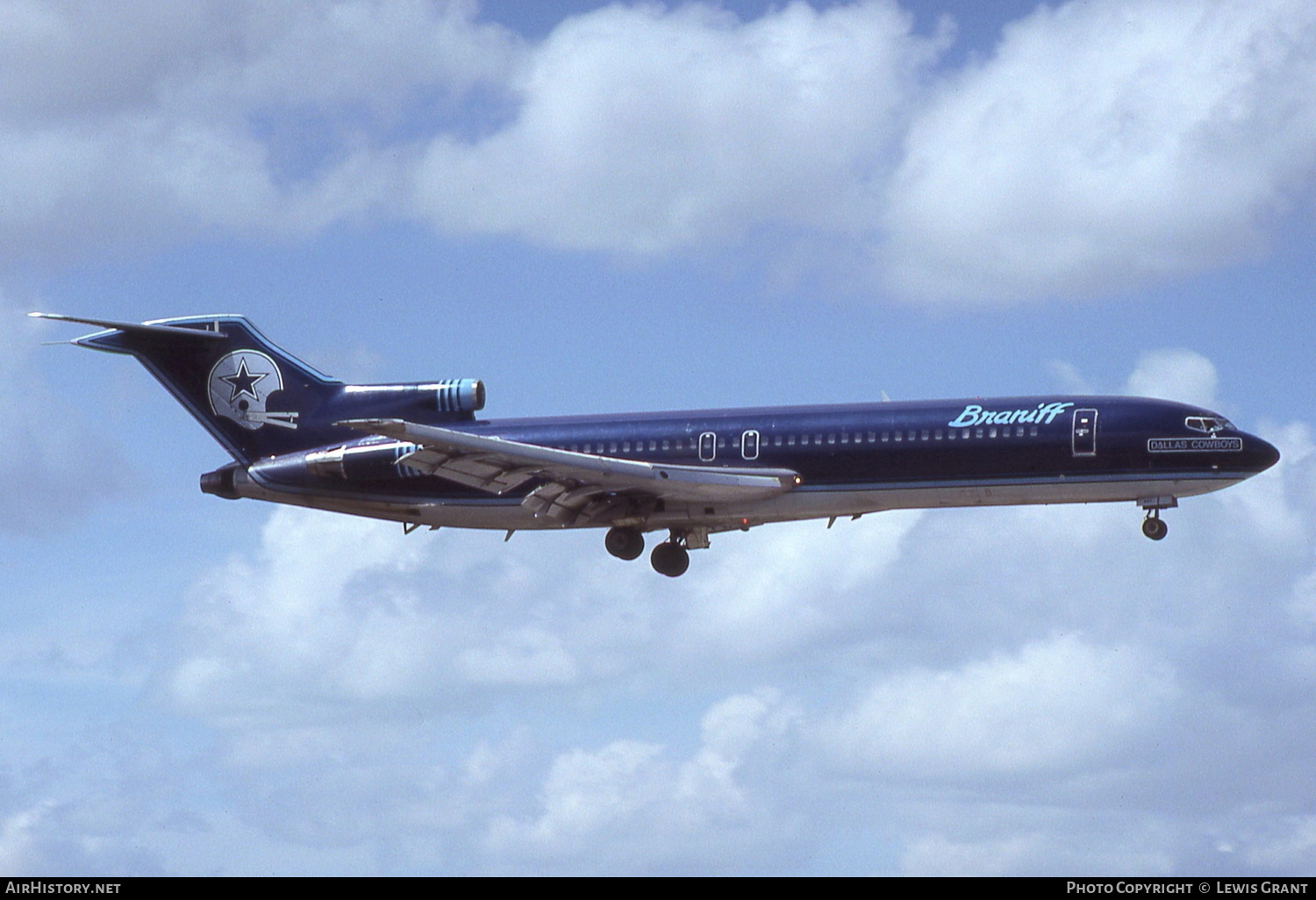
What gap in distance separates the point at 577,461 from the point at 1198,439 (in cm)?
1747

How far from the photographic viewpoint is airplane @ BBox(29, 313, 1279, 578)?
5116cm

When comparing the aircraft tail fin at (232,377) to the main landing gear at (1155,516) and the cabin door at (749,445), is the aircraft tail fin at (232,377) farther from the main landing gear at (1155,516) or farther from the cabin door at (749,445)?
the main landing gear at (1155,516)

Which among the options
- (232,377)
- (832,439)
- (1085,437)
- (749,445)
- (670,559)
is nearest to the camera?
(1085,437)

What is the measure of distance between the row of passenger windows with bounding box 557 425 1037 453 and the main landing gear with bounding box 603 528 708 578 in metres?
2.88

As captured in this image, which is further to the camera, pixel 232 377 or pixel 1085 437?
pixel 232 377

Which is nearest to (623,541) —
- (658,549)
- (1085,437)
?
(658,549)

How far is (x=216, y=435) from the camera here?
62.3 m

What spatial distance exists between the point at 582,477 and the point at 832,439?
24.1 ft

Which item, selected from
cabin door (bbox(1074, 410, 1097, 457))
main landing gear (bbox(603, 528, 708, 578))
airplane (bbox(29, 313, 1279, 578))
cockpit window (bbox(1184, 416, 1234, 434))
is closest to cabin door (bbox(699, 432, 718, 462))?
airplane (bbox(29, 313, 1279, 578))

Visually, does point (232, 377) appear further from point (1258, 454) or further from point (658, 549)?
point (1258, 454)

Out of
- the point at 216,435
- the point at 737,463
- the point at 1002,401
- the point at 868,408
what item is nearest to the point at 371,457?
the point at 216,435

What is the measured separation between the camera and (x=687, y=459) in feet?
179

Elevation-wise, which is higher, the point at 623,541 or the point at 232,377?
the point at 232,377
